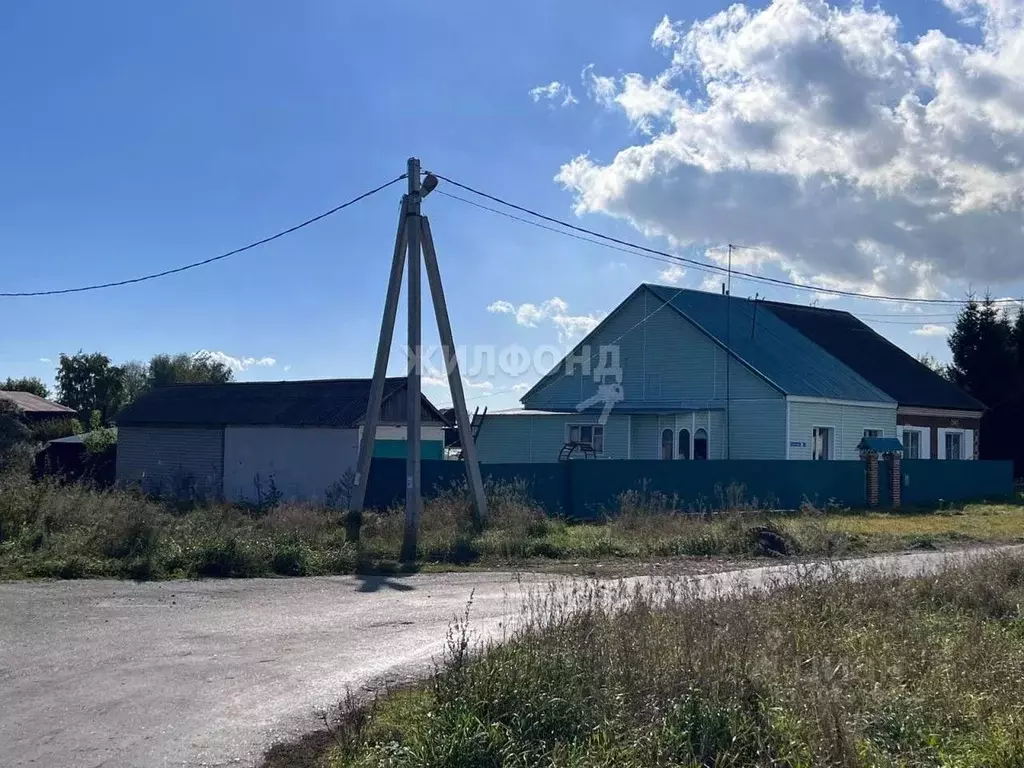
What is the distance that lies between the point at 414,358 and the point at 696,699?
11782 millimetres

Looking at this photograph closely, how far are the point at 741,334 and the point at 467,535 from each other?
2028cm

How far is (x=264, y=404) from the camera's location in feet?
97.5

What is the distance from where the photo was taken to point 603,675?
21.0ft

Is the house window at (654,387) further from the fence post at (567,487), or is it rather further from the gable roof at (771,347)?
the fence post at (567,487)

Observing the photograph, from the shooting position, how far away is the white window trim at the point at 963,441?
39.4m

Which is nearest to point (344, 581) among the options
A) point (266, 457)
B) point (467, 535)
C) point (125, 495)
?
point (467, 535)

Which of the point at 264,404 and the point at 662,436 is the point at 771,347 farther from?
the point at 264,404

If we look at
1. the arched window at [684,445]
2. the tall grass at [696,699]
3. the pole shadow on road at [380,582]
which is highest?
the arched window at [684,445]

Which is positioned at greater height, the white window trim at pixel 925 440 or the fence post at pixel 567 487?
the white window trim at pixel 925 440

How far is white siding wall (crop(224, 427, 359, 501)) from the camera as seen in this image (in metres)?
26.8

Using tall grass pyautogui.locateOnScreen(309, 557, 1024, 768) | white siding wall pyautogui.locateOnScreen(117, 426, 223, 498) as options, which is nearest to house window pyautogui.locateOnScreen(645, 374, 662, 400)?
white siding wall pyautogui.locateOnScreen(117, 426, 223, 498)

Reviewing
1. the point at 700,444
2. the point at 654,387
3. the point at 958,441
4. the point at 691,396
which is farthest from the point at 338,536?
the point at 958,441

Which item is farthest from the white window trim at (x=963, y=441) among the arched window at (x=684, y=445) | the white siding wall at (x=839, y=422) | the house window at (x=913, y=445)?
the arched window at (x=684, y=445)

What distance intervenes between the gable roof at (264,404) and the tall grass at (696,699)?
19401 millimetres
